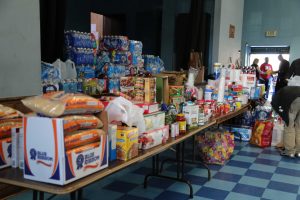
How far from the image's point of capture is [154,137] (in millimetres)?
2486

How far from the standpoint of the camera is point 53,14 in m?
4.18

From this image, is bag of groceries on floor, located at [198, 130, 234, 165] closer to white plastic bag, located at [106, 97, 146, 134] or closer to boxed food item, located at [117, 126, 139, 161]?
white plastic bag, located at [106, 97, 146, 134]

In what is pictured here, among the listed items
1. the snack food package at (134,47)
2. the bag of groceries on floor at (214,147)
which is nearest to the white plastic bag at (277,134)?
the bag of groceries on floor at (214,147)

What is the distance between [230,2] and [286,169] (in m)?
5.58

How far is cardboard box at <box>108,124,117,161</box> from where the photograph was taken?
2035 millimetres

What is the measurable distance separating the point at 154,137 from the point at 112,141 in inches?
20.0

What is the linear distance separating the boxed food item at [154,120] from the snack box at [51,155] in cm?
77

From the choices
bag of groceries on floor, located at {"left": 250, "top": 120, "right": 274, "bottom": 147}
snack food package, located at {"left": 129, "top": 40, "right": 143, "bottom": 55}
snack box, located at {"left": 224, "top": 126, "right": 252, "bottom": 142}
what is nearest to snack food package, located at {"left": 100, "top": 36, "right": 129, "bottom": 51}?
snack food package, located at {"left": 129, "top": 40, "right": 143, "bottom": 55}

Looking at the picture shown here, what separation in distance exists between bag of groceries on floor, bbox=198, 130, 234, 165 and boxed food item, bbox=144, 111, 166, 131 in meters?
2.02

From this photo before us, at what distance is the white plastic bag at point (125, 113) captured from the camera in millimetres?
2236

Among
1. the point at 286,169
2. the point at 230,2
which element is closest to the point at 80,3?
the point at 230,2

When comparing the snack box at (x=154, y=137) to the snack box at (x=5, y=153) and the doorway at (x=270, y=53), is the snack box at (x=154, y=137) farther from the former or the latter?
the doorway at (x=270, y=53)

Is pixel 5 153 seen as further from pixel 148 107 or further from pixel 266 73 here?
pixel 266 73

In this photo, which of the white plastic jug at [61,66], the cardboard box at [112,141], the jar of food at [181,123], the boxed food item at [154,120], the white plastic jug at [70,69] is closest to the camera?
the cardboard box at [112,141]
